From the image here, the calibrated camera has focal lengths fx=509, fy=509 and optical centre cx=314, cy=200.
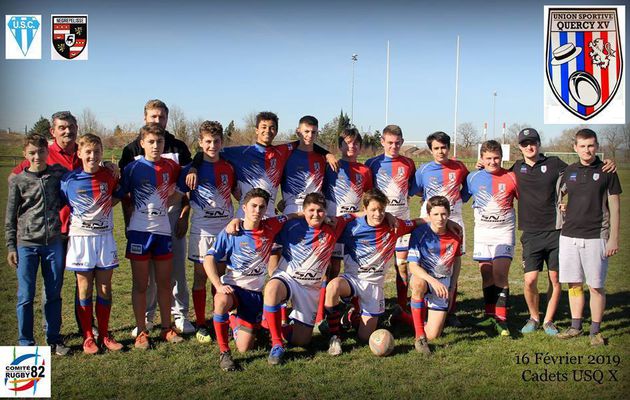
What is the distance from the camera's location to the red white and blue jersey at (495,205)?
5.77m

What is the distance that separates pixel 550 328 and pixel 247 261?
11.0 feet

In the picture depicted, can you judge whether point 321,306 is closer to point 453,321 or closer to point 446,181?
point 453,321

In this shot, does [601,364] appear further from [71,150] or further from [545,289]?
[71,150]

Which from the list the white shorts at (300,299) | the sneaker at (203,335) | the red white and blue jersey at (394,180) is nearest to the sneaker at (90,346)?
the sneaker at (203,335)

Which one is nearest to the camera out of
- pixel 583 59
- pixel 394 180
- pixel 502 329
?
pixel 583 59

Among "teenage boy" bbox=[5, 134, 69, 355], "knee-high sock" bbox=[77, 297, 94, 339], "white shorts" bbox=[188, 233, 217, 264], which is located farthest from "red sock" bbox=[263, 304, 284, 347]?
"teenage boy" bbox=[5, 134, 69, 355]

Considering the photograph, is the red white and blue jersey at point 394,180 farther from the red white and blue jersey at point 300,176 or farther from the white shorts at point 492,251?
the white shorts at point 492,251

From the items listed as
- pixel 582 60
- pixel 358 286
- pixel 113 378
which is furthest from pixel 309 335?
pixel 582 60

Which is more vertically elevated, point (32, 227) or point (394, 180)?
point (394, 180)

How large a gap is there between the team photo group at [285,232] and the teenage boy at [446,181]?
0.02 meters

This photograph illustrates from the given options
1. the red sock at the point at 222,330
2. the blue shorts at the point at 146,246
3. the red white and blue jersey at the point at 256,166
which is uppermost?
the red white and blue jersey at the point at 256,166

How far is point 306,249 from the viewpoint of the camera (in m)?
5.07

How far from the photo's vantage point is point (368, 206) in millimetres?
5137

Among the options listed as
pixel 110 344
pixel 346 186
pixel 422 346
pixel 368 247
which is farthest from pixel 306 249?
pixel 110 344
